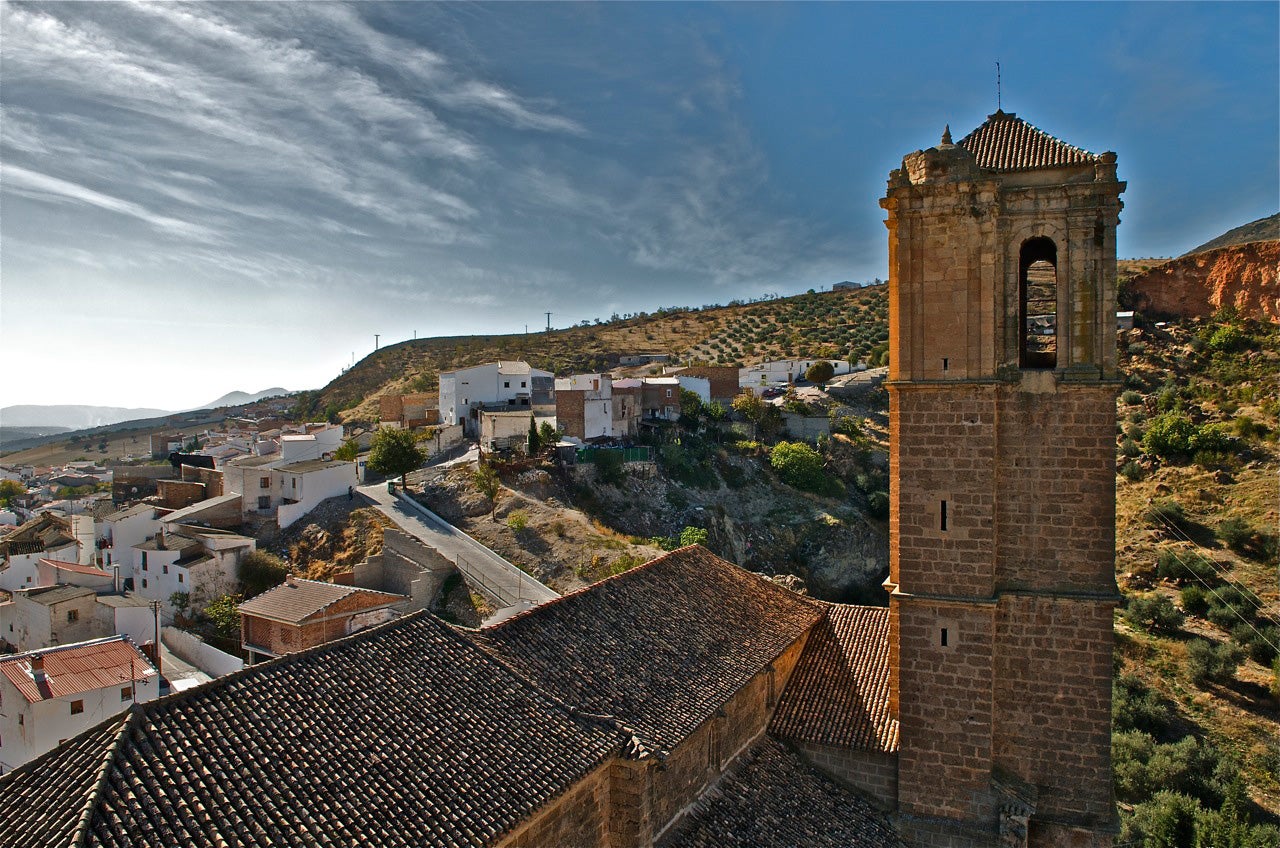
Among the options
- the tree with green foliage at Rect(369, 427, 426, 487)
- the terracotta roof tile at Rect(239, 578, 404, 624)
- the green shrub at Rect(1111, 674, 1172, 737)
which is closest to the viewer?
the terracotta roof tile at Rect(239, 578, 404, 624)

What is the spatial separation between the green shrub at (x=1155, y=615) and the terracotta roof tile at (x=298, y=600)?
2388 cm

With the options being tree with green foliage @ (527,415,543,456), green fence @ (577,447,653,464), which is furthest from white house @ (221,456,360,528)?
green fence @ (577,447,653,464)

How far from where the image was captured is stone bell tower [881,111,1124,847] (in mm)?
10656

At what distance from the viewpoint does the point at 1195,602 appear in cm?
2614

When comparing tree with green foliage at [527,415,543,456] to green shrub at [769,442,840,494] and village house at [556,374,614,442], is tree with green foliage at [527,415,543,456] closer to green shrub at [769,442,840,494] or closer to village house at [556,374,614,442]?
village house at [556,374,614,442]

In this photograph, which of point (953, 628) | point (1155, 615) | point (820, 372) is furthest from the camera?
point (820, 372)

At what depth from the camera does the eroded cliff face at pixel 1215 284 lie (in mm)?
46062

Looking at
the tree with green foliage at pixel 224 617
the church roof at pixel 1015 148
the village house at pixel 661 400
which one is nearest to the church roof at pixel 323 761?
the church roof at pixel 1015 148

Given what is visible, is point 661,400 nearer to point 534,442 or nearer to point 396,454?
point 534,442

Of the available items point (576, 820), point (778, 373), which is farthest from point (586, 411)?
point (576, 820)

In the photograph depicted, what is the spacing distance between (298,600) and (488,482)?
10858 mm

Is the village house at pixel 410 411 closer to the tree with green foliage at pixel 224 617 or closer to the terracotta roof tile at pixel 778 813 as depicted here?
the tree with green foliage at pixel 224 617

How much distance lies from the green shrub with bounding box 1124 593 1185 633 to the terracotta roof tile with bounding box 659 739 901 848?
1998 cm

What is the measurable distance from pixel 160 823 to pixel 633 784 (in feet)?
15.1
